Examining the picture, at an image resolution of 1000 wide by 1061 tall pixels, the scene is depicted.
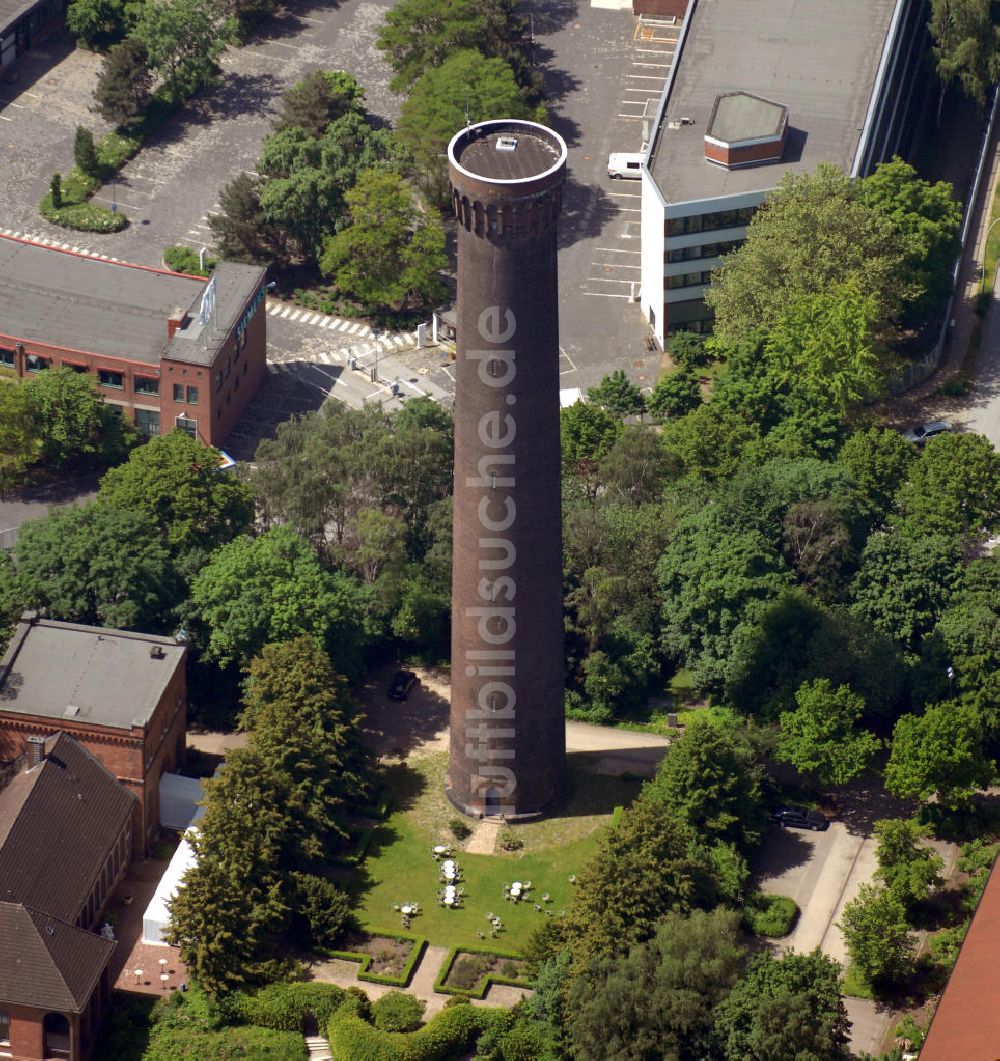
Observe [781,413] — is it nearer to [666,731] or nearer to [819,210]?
[819,210]

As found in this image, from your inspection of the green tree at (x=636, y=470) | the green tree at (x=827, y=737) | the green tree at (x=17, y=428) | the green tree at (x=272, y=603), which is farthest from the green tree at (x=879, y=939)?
the green tree at (x=17, y=428)

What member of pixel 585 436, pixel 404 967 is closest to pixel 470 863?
pixel 404 967

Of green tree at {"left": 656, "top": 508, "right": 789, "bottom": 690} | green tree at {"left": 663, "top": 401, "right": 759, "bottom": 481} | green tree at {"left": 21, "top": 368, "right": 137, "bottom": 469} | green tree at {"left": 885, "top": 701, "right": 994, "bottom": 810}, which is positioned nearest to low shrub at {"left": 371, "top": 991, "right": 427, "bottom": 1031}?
green tree at {"left": 656, "top": 508, "right": 789, "bottom": 690}

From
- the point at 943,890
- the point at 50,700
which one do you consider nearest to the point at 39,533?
the point at 50,700

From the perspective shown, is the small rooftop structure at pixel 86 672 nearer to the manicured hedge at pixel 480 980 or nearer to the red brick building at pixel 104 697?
the red brick building at pixel 104 697

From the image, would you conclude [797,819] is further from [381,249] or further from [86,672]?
[381,249]
